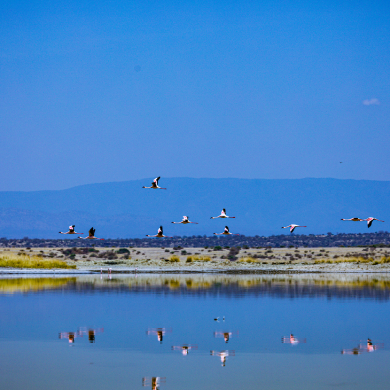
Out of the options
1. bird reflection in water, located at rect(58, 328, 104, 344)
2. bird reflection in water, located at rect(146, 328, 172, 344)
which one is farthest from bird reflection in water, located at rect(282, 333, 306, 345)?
bird reflection in water, located at rect(58, 328, 104, 344)

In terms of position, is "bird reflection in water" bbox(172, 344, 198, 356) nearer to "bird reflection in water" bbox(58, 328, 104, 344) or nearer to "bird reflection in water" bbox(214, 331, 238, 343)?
"bird reflection in water" bbox(214, 331, 238, 343)

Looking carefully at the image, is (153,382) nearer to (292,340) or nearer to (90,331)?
(292,340)

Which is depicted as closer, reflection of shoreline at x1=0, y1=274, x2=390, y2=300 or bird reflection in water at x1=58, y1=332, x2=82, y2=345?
bird reflection in water at x1=58, y1=332, x2=82, y2=345

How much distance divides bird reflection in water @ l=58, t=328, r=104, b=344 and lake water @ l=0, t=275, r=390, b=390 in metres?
0.03

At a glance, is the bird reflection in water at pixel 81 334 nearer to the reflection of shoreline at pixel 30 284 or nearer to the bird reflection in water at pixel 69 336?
the bird reflection in water at pixel 69 336

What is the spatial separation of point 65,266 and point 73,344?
1310 inches

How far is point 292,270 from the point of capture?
51.7m

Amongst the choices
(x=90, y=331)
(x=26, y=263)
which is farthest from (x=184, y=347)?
(x=26, y=263)

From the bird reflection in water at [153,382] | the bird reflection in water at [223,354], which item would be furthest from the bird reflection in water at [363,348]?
the bird reflection in water at [153,382]

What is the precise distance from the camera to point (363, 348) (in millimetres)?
20000

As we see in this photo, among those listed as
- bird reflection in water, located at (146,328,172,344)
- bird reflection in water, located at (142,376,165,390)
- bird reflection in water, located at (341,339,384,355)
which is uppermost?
bird reflection in water, located at (146,328,172,344)

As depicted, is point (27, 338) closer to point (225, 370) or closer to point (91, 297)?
point (225, 370)

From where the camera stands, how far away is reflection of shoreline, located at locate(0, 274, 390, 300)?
34438 millimetres

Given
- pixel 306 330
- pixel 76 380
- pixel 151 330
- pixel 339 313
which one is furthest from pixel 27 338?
pixel 339 313
